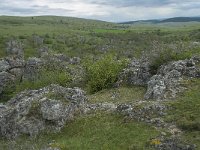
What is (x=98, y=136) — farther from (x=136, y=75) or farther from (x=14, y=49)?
(x=14, y=49)

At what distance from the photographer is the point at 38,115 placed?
3344 centimetres

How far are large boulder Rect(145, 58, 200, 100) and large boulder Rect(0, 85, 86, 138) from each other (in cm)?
804

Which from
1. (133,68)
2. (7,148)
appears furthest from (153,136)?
(133,68)

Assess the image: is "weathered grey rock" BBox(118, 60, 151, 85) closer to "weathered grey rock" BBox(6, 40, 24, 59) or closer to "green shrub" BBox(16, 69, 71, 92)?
"green shrub" BBox(16, 69, 71, 92)

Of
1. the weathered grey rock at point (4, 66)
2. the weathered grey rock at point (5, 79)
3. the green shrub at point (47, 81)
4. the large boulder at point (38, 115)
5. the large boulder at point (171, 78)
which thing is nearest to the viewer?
the large boulder at point (38, 115)

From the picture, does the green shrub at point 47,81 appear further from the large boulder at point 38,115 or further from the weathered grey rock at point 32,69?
the large boulder at point 38,115

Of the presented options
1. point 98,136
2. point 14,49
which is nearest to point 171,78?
point 98,136

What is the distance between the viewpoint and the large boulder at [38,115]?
32750mm

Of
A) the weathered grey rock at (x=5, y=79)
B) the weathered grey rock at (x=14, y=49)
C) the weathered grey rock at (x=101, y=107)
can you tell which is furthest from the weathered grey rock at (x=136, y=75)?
the weathered grey rock at (x=14, y=49)

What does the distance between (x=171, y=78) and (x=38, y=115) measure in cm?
1549

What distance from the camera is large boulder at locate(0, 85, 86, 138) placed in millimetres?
32750

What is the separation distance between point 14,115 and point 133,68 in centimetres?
1994

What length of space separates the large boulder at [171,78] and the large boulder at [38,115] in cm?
804

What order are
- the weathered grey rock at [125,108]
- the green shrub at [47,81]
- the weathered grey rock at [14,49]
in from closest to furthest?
the weathered grey rock at [125,108] < the green shrub at [47,81] < the weathered grey rock at [14,49]
